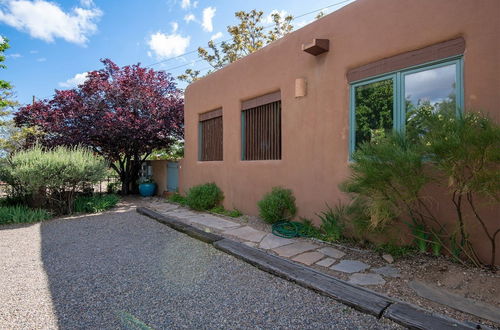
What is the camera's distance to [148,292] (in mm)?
3225

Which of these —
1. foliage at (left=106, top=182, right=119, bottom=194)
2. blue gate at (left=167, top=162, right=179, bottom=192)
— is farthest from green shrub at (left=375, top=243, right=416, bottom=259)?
foliage at (left=106, top=182, right=119, bottom=194)

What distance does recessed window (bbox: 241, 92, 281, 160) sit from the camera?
6.52 meters

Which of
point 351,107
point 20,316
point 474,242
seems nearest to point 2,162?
point 20,316

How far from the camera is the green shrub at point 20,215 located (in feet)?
23.5

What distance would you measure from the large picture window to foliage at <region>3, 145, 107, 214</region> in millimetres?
7011

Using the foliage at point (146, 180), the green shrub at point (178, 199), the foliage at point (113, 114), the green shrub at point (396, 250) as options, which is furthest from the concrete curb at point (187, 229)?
the foliage at point (146, 180)

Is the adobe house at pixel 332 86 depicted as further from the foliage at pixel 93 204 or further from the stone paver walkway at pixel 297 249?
the foliage at pixel 93 204

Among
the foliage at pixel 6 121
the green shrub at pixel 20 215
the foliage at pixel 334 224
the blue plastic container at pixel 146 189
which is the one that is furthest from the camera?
the foliage at pixel 6 121

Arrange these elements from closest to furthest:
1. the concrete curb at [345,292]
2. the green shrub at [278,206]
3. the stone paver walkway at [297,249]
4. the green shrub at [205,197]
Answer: the concrete curb at [345,292] → the stone paver walkway at [297,249] → the green shrub at [278,206] → the green shrub at [205,197]

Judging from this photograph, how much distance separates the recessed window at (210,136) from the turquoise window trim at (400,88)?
14.2ft

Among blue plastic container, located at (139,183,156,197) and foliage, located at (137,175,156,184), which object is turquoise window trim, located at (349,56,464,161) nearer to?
blue plastic container, located at (139,183,156,197)

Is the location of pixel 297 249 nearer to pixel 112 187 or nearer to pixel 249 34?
pixel 112 187

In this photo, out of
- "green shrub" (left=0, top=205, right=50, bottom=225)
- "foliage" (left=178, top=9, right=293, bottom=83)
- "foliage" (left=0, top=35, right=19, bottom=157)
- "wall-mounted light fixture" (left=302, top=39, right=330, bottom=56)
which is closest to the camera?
"wall-mounted light fixture" (left=302, top=39, right=330, bottom=56)

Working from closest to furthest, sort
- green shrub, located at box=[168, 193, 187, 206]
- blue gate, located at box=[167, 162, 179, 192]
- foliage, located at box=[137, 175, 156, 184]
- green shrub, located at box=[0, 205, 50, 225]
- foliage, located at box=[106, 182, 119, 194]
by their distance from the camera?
green shrub, located at box=[0, 205, 50, 225] < green shrub, located at box=[168, 193, 187, 206] < blue gate, located at box=[167, 162, 179, 192] < foliage, located at box=[137, 175, 156, 184] < foliage, located at box=[106, 182, 119, 194]
